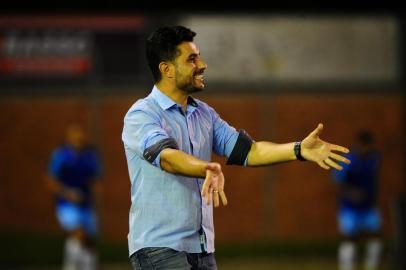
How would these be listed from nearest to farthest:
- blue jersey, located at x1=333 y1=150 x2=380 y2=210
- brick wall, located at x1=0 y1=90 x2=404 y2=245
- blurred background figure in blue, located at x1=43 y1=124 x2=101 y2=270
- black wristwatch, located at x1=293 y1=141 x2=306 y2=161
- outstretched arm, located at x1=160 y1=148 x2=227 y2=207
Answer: outstretched arm, located at x1=160 y1=148 x2=227 y2=207 → black wristwatch, located at x1=293 y1=141 x2=306 y2=161 → blurred background figure in blue, located at x1=43 y1=124 x2=101 y2=270 → blue jersey, located at x1=333 y1=150 x2=380 y2=210 → brick wall, located at x1=0 y1=90 x2=404 y2=245

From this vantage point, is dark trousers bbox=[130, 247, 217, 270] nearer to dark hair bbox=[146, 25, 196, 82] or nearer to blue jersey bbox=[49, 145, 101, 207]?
dark hair bbox=[146, 25, 196, 82]

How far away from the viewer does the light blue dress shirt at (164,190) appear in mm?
4793

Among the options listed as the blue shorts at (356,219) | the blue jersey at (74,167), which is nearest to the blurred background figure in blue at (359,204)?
the blue shorts at (356,219)

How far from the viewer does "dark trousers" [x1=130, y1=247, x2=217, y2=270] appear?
4.79 meters

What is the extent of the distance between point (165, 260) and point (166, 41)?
1040 millimetres

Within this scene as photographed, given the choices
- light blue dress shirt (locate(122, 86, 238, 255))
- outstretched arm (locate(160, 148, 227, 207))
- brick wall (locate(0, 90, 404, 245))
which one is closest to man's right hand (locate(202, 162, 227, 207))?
outstretched arm (locate(160, 148, 227, 207))

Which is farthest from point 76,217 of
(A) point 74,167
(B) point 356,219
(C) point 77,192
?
(B) point 356,219

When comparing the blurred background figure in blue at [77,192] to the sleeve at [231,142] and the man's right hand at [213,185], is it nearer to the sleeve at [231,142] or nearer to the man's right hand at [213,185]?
the sleeve at [231,142]

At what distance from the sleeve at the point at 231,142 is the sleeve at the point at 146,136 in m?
0.45

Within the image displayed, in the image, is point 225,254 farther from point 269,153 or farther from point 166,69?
point 166,69

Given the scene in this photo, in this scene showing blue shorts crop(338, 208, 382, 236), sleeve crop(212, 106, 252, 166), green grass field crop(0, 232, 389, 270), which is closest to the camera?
sleeve crop(212, 106, 252, 166)

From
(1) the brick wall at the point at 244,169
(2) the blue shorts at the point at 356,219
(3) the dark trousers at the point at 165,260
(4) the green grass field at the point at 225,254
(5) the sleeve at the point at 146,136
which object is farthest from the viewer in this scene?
(1) the brick wall at the point at 244,169

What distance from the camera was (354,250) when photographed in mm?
14070

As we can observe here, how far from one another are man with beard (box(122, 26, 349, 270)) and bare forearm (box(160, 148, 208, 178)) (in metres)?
0.04
